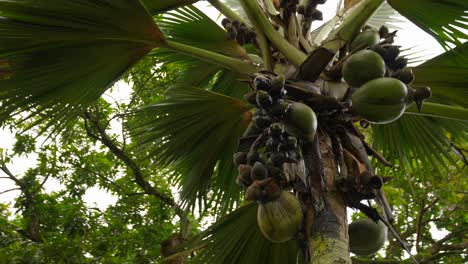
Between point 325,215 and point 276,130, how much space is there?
0.34 m

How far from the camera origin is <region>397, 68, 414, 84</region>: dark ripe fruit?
1961mm

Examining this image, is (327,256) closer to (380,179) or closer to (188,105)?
(380,179)

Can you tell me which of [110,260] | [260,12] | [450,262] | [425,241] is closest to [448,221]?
[425,241]

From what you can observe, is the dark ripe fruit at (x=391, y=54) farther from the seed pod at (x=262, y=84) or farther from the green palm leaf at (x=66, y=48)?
the green palm leaf at (x=66, y=48)

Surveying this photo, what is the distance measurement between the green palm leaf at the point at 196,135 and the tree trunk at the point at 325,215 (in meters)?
1.05

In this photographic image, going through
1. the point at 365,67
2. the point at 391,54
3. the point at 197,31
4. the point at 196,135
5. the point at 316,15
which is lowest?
the point at 365,67

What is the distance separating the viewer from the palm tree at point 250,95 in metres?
1.88

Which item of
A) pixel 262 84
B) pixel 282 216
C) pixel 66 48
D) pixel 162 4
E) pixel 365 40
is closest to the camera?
pixel 282 216

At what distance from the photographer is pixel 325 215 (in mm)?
1775

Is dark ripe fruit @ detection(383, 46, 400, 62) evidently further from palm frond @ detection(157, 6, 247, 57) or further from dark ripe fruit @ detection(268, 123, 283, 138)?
palm frond @ detection(157, 6, 247, 57)

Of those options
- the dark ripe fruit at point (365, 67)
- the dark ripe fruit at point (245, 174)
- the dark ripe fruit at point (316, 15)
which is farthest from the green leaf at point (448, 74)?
the dark ripe fruit at point (245, 174)

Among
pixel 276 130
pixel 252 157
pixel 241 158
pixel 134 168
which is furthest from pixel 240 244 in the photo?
pixel 134 168

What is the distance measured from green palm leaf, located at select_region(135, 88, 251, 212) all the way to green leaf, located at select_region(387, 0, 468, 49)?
3.39 ft

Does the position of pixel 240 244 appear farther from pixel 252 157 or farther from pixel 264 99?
pixel 264 99
